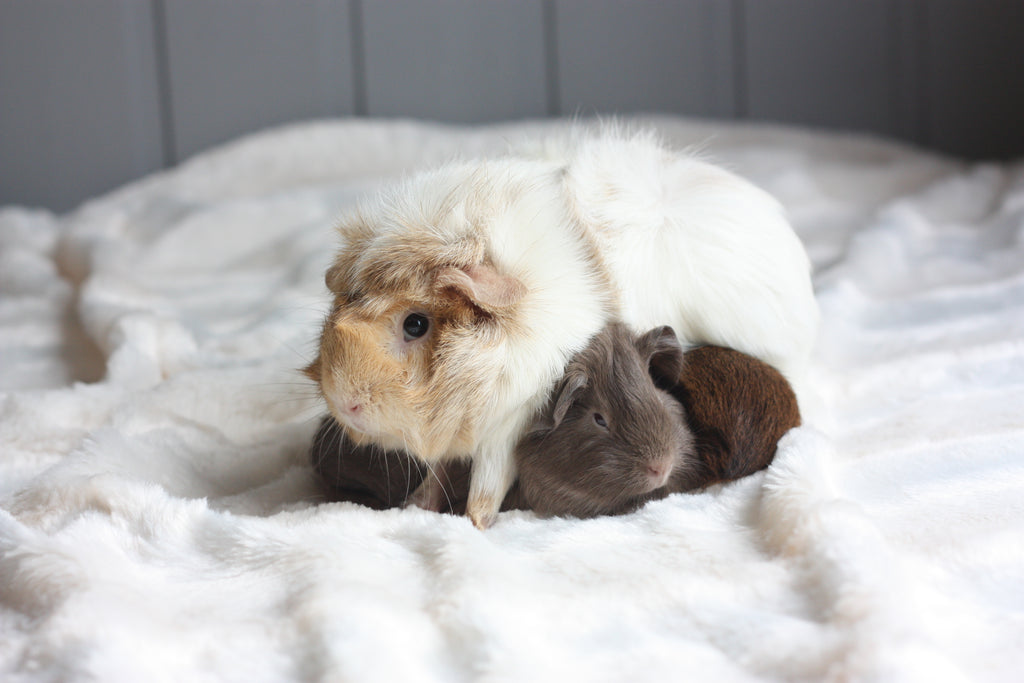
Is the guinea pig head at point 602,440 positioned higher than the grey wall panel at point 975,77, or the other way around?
the grey wall panel at point 975,77

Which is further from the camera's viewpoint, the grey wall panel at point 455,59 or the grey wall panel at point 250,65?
the grey wall panel at point 455,59

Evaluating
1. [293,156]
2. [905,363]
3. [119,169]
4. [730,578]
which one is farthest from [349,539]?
[119,169]

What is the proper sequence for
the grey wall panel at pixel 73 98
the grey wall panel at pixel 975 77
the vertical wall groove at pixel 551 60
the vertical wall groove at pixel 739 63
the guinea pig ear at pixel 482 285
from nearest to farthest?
the guinea pig ear at pixel 482 285 < the grey wall panel at pixel 73 98 < the vertical wall groove at pixel 551 60 < the vertical wall groove at pixel 739 63 < the grey wall panel at pixel 975 77

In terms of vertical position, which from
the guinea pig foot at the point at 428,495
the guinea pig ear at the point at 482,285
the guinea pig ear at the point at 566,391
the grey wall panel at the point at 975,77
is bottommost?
the guinea pig foot at the point at 428,495

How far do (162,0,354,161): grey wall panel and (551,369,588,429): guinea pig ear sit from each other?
6.92ft

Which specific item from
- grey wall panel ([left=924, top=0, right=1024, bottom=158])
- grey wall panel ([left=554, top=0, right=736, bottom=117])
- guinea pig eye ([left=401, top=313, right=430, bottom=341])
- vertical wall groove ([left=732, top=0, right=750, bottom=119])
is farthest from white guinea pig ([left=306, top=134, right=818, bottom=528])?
grey wall panel ([left=924, top=0, right=1024, bottom=158])

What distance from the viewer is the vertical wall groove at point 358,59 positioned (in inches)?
109

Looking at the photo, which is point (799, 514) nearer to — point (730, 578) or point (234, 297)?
point (730, 578)

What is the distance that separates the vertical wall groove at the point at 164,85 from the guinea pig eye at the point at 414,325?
6.68 ft

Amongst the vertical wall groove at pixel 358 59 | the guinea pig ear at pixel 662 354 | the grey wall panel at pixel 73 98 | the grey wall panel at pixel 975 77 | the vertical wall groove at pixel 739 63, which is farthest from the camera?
the grey wall panel at pixel 975 77

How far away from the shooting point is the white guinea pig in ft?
3.08

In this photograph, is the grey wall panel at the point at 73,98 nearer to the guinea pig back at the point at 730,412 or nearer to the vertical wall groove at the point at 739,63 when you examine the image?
the vertical wall groove at the point at 739,63

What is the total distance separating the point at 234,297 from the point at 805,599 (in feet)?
5.09

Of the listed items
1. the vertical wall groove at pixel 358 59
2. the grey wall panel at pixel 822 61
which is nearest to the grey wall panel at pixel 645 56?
the grey wall panel at pixel 822 61
